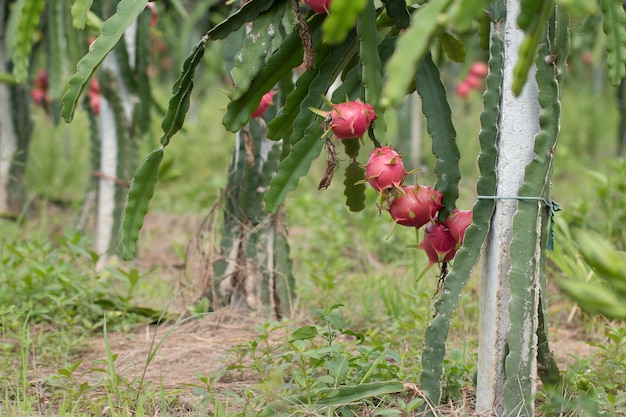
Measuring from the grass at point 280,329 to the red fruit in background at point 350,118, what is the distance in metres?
0.24

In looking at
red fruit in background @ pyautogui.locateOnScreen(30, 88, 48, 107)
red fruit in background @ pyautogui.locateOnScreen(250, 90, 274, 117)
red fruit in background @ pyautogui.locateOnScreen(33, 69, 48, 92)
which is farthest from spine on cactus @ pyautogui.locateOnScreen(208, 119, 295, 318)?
red fruit in background @ pyautogui.locateOnScreen(30, 88, 48, 107)

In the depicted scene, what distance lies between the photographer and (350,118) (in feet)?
5.47

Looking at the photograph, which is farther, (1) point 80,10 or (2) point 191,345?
(2) point 191,345

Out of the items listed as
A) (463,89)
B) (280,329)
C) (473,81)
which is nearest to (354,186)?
(280,329)

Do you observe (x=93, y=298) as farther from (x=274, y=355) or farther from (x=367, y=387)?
(x=367, y=387)

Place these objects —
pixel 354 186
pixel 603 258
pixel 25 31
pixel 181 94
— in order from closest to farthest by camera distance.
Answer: pixel 603 258 → pixel 181 94 → pixel 354 186 → pixel 25 31

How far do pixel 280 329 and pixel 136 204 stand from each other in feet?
2.77

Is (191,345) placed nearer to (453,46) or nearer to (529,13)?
(453,46)

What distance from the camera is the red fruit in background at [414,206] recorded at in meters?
1.69

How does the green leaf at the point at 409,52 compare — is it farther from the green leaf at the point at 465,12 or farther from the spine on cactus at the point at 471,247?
the spine on cactus at the point at 471,247

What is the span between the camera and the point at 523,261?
168cm

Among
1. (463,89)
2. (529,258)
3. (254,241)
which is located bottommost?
(254,241)

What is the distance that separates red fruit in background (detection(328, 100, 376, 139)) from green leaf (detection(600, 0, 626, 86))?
1.84ft

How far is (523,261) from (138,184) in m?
0.91
